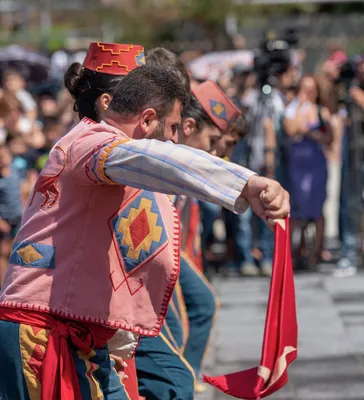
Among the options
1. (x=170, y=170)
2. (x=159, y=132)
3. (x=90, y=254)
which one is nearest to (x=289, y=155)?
(x=159, y=132)

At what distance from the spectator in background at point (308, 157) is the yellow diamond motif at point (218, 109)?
200 inches

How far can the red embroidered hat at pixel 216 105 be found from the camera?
5367 millimetres

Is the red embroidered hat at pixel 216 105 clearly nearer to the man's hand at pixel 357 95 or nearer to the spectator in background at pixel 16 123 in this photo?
the spectator in background at pixel 16 123

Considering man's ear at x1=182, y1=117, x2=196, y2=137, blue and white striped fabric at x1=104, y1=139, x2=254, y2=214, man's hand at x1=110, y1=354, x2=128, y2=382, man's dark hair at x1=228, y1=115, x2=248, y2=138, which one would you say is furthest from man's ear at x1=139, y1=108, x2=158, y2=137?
man's dark hair at x1=228, y1=115, x2=248, y2=138

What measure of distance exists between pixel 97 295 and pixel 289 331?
Answer: 2.10 feet

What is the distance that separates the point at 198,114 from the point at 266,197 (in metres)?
2.57

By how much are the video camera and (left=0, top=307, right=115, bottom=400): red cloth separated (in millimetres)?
7507

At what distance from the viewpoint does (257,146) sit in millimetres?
10578

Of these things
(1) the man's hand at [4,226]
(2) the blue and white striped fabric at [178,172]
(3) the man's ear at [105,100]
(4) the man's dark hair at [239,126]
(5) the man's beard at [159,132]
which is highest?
(4) the man's dark hair at [239,126]

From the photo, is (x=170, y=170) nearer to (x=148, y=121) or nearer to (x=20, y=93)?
(x=148, y=121)

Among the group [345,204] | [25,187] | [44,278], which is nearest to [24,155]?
[25,187]

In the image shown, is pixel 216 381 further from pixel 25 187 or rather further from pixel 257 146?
pixel 257 146

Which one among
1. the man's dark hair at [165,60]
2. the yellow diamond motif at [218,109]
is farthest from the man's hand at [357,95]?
the man's dark hair at [165,60]

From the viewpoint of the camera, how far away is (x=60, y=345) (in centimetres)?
331
